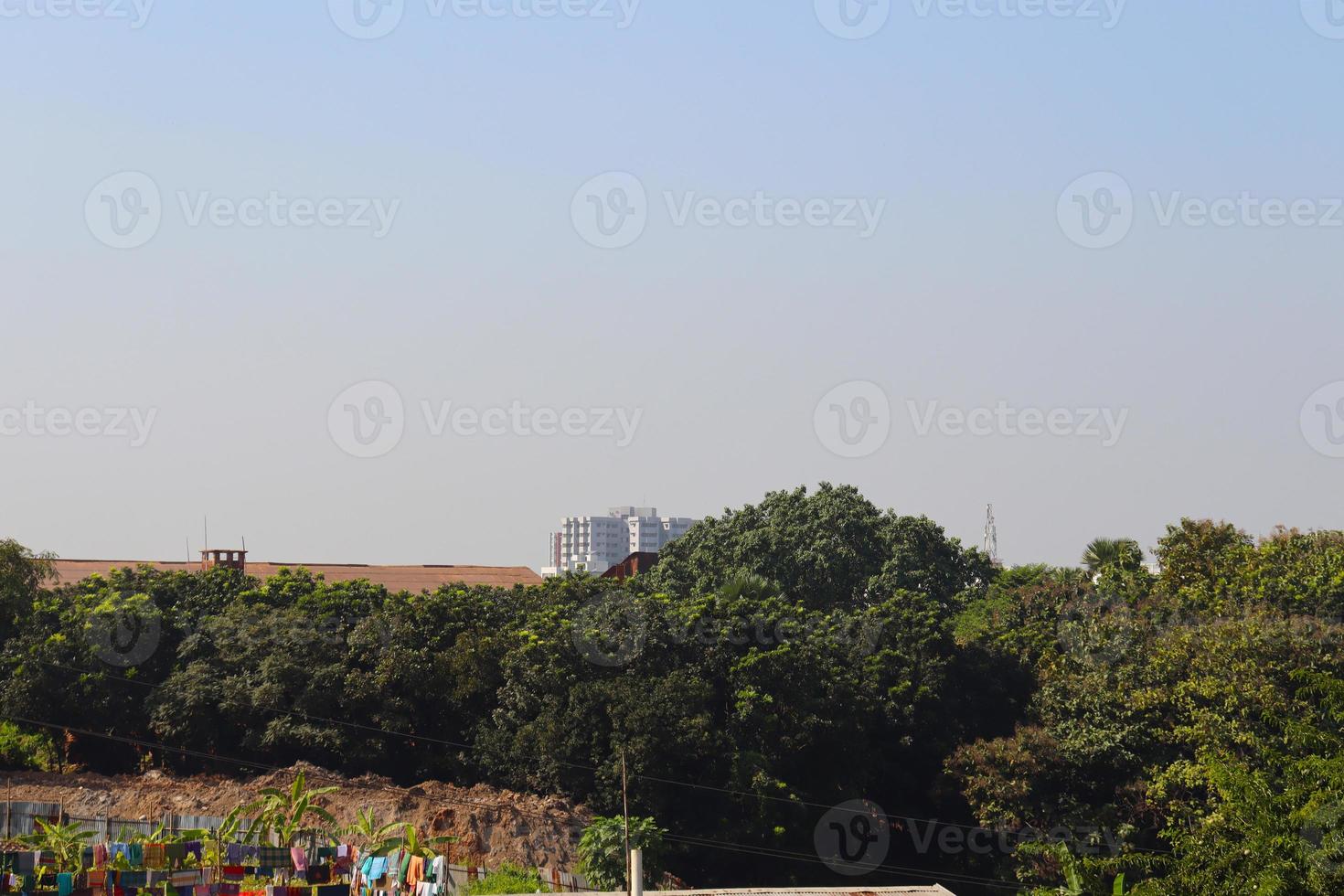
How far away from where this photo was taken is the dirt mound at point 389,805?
1064 inches

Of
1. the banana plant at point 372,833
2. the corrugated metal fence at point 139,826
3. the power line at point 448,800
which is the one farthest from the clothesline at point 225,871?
the power line at point 448,800

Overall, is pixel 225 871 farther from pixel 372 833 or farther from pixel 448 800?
pixel 448 800

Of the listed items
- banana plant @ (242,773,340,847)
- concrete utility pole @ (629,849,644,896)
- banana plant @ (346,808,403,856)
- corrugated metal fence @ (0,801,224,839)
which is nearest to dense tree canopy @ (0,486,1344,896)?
banana plant @ (346,808,403,856)

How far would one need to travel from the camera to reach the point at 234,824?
21.3 metres

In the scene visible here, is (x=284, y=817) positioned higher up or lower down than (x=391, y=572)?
lower down

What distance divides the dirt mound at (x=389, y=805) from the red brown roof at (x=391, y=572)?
2662cm

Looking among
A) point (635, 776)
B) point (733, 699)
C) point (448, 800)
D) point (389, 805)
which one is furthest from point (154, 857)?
point (733, 699)

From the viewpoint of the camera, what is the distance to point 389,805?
28078mm

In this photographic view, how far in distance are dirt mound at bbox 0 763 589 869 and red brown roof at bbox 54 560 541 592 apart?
26.6m

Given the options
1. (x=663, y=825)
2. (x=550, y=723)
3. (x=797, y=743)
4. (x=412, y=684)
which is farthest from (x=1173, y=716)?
(x=412, y=684)

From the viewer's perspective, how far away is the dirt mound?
Result: 27016 mm

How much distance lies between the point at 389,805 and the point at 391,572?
3489 centimetres

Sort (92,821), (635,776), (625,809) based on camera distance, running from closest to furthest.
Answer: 1. (625,809)
2. (92,821)
3. (635,776)

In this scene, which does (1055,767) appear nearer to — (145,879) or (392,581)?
(145,879)
